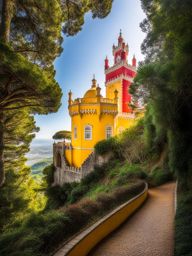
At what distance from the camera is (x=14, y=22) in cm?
865

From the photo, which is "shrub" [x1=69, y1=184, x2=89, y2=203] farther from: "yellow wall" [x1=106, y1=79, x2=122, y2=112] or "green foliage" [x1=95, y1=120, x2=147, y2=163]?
"yellow wall" [x1=106, y1=79, x2=122, y2=112]

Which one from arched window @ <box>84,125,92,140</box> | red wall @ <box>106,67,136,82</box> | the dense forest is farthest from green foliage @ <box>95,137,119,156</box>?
red wall @ <box>106,67,136,82</box>

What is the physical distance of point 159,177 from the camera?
13523 mm

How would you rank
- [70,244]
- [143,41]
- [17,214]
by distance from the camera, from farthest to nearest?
[17,214]
[143,41]
[70,244]

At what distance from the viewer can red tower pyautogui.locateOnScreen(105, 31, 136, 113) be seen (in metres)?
29.7

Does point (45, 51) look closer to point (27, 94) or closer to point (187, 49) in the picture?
point (27, 94)

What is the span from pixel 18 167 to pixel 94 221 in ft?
40.8

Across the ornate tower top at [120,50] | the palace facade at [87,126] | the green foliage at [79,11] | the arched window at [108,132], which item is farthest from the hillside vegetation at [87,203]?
the ornate tower top at [120,50]

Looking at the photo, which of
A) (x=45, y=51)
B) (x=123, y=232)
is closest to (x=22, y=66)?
(x=45, y=51)

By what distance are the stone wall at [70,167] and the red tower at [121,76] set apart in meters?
11.1

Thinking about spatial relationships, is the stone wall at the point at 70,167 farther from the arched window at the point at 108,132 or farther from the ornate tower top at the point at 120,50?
the ornate tower top at the point at 120,50

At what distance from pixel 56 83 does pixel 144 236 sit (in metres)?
6.16

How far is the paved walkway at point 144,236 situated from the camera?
459 cm

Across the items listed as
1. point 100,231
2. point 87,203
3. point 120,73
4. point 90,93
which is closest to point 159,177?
point 87,203
